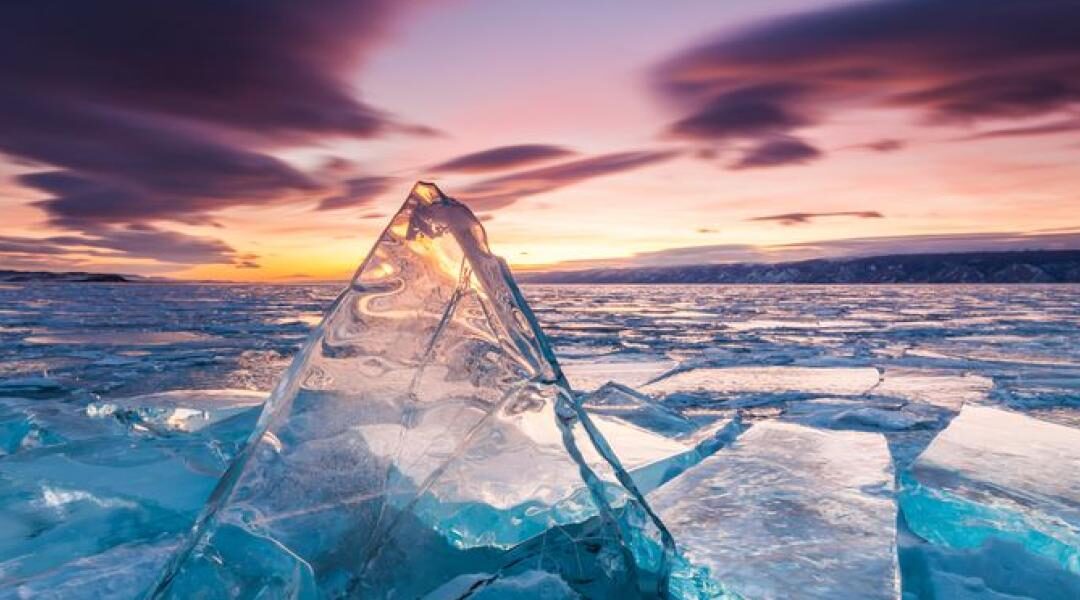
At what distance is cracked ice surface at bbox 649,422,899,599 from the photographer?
152cm

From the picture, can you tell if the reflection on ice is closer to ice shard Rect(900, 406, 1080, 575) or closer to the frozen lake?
the frozen lake

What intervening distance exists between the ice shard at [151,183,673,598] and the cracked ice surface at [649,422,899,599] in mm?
231

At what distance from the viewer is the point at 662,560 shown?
5.15 feet

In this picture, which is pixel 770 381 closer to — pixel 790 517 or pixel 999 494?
pixel 999 494

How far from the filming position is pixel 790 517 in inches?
75.4

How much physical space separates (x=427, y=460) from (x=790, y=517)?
1075 millimetres

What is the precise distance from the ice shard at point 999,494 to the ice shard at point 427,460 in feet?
3.63

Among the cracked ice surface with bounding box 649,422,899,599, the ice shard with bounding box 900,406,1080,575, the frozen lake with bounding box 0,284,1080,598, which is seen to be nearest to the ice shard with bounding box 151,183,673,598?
the cracked ice surface with bounding box 649,422,899,599

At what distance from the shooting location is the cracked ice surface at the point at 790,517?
5.00 ft

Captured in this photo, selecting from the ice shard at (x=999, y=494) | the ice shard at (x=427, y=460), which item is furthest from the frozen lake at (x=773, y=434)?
the ice shard at (x=427, y=460)

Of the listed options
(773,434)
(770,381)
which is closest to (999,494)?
(773,434)

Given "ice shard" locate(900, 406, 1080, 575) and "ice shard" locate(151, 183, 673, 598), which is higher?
"ice shard" locate(151, 183, 673, 598)

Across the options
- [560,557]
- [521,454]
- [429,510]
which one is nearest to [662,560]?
[560,557]

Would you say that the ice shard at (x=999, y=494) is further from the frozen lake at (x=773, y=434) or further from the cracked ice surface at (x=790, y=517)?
the cracked ice surface at (x=790, y=517)
